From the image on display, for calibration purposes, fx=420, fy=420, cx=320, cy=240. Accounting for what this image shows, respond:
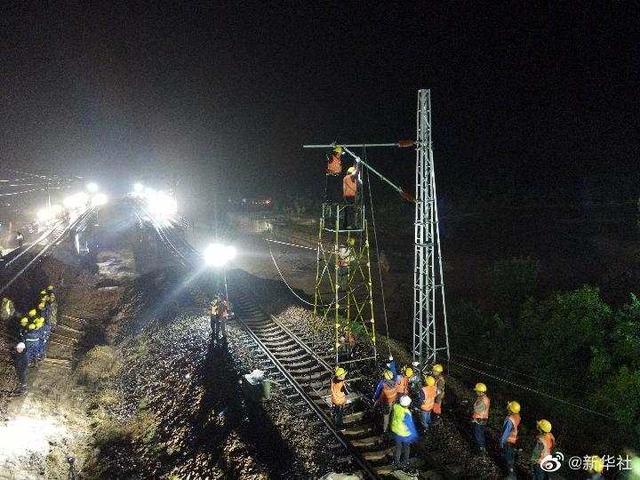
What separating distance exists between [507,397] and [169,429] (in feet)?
38.5

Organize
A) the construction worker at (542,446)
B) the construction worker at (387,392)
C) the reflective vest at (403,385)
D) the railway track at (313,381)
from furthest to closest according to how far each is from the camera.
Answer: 1. the reflective vest at (403,385)
2. the railway track at (313,381)
3. the construction worker at (387,392)
4. the construction worker at (542,446)

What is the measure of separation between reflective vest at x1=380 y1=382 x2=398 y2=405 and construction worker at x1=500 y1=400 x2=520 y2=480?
216 cm

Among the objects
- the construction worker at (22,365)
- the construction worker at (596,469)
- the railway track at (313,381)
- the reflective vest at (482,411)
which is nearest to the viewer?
the construction worker at (596,469)

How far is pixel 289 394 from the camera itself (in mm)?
11820

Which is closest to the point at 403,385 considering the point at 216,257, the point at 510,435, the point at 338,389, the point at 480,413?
the point at 338,389

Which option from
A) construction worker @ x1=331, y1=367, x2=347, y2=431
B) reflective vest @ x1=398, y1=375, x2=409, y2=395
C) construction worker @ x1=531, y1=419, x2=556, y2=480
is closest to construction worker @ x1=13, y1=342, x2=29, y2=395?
construction worker @ x1=331, y1=367, x2=347, y2=431

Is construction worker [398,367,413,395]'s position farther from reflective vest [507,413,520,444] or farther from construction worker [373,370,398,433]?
reflective vest [507,413,520,444]

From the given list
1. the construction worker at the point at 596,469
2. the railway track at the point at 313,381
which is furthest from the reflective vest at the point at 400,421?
the construction worker at the point at 596,469

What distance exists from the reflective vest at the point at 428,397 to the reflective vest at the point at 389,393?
30.1 inches

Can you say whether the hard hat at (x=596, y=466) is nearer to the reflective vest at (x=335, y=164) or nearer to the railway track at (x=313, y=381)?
the railway track at (x=313, y=381)

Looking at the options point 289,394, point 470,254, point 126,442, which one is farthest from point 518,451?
point 470,254

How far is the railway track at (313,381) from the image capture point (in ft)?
29.8

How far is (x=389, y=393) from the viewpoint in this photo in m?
8.95

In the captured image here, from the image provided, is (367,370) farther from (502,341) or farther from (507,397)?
(502,341)
